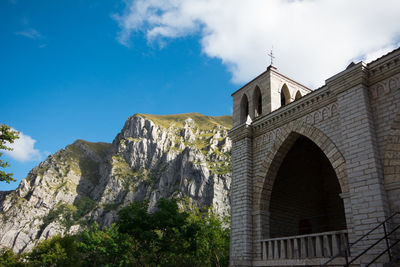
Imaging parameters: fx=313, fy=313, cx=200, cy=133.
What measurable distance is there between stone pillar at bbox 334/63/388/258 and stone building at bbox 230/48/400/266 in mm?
33

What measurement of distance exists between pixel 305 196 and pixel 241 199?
188 inches

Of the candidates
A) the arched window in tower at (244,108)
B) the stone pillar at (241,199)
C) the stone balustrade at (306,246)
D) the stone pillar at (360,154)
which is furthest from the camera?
the arched window in tower at (244,108)

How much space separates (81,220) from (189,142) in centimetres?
5496

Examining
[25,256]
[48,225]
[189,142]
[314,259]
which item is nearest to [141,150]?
[189,142]

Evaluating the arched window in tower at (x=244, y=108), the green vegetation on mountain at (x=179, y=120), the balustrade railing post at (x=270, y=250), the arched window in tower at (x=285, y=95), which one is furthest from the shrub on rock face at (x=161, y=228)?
the green vegetation on mountain at (x=179, y=120)

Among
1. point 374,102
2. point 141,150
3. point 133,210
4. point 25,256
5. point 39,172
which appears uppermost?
point 141,150

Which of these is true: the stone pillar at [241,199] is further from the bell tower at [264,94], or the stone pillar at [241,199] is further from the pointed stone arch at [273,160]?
the bell tower at [264,94]

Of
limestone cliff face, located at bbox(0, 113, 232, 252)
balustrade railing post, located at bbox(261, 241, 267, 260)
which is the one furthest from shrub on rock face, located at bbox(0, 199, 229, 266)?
limestone cliff face, located at bbox(0, 113, 232, 252)

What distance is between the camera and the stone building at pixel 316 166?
1048cm

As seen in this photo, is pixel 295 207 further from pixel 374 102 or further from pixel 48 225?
pixel 48 225

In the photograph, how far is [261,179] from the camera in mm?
15602

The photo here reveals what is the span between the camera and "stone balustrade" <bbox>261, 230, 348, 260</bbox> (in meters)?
11.3

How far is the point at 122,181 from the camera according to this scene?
419 feet

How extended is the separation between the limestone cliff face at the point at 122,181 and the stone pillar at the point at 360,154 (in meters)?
90.5
